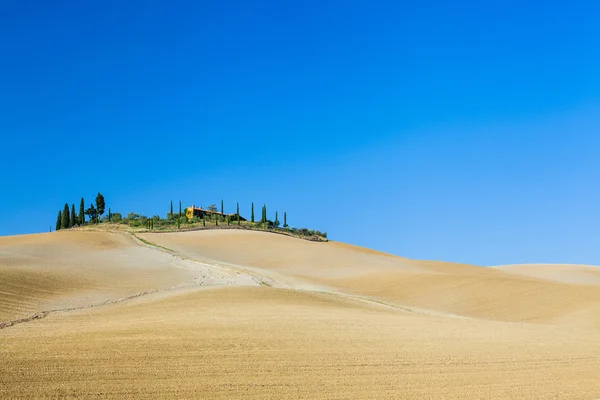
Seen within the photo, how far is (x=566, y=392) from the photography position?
12875 millimetres

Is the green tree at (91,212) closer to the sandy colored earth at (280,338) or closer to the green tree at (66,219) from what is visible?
the green tree at (66,219)

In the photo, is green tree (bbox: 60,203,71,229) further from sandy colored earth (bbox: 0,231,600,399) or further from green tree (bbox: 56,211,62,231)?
sandy colored earth (bbox: 0,231,600,399)

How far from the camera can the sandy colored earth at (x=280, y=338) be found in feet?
39.7

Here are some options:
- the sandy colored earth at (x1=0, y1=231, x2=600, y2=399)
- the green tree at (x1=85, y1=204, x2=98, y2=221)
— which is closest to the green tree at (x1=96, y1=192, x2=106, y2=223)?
the green tree at (x1=85, y1=204, x2=98, y2=221)

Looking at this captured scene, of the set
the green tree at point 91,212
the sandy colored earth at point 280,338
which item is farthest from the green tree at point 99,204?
the sandy colored earth at point 280,338

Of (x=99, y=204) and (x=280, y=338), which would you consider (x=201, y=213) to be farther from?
(x=280, y=338)

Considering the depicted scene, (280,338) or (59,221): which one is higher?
(59,221)

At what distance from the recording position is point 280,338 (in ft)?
54.6

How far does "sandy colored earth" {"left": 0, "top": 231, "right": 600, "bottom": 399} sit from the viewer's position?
12.1 meters

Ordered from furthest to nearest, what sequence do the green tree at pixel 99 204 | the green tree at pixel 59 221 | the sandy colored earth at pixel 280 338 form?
the green tree at pixel 59 221
the green tree at pixel 99 204
the sandy colored earth at pixel 280 338

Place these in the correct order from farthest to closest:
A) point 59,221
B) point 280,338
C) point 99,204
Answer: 1. point 59,221
2. point 99,204
3. point 280,338

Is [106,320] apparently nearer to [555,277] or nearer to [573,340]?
[573,340]

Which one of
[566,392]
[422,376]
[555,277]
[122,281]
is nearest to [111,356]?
[422,376]

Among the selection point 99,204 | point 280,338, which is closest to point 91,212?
point 99,204
